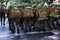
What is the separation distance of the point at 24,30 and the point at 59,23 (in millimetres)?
2368

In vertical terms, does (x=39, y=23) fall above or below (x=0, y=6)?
below

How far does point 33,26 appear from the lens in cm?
930

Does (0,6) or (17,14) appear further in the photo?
(0,6)

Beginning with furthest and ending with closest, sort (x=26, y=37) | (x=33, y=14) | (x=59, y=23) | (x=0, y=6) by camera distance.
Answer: (x=59, y=23)
(x=0, y=6)
(x=33, y=14)
(x=26, y=37)

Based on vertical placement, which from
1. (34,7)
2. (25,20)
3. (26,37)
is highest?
(34,7)

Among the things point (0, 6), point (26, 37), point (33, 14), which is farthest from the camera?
point (0, 6)

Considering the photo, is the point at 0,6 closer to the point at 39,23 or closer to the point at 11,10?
the point at 11,10

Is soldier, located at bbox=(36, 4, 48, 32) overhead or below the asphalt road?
overhead

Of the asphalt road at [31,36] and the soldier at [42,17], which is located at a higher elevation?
the soldier at [42,17]

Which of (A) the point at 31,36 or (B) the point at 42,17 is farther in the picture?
(B) the point at 42,17

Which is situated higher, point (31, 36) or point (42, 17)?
point (42, 17)

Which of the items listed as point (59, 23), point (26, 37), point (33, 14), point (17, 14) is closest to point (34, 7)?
point (33, 14)

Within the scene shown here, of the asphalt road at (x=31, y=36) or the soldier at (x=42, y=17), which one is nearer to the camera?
the asphalt road at (x=31, y=36)

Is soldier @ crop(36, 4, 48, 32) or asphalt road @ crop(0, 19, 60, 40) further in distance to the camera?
soldier @ crop(36, 4, 48, 32)
